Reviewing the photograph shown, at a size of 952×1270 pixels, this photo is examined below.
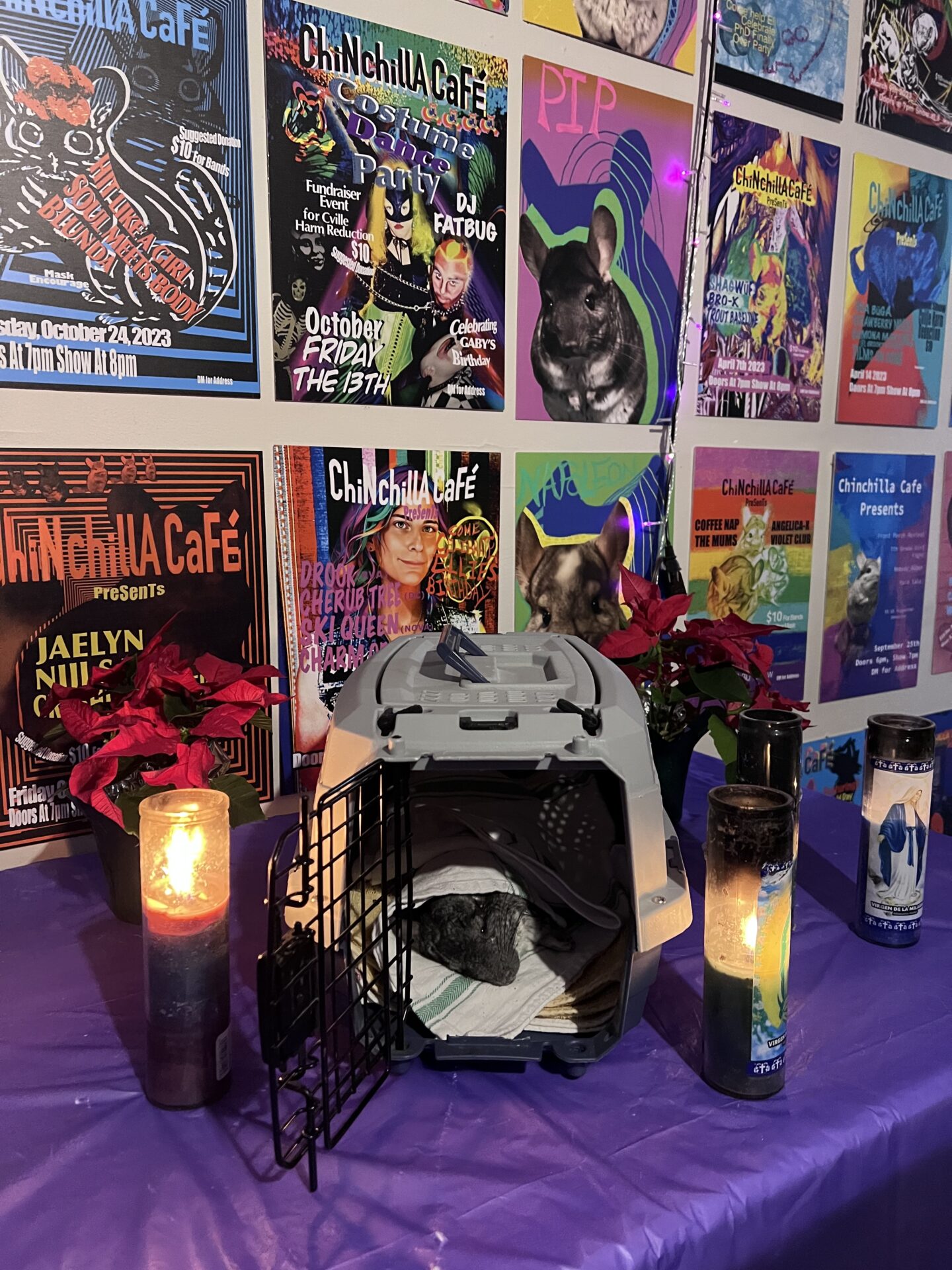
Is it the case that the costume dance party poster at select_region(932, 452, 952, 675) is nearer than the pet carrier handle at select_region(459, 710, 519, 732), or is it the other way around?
the pet carrier handle at select_region(459, 710, 519, 732)

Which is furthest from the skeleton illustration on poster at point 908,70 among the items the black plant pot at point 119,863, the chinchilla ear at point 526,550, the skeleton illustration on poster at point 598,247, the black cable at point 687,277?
the black plant pot at point 119,863

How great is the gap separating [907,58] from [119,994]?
214 cm

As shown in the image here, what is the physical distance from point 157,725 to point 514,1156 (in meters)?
0.50

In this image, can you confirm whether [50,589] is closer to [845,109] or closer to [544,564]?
[544,564]

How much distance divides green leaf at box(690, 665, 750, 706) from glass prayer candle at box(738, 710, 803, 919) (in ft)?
0.49

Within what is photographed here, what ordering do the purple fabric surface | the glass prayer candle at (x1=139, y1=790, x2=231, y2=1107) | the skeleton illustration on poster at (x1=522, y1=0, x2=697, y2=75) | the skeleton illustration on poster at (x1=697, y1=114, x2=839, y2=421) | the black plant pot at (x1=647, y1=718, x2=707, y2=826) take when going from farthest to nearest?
the skeleton illustration on poster at (x1=697, y1=114, x2=839, y2=421), the skeleton illustration on poster at (x1=522, y1=0, x2=697, y2=75), the black plant pot at (x1=647, y1=718, x2=707, y2=826), the glass prayer candle at (x1=139, y1=790, x2=231, y2=1107), the purple fabric surface

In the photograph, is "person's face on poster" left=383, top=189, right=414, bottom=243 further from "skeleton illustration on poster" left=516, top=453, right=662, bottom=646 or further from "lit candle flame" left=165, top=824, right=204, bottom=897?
"lit candle flame" left=165, top=824, right=204, bottom=897

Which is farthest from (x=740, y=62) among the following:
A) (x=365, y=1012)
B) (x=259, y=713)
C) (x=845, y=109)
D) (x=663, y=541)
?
(x=365, y=1012)

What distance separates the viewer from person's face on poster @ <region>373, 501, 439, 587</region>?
4.37 ft

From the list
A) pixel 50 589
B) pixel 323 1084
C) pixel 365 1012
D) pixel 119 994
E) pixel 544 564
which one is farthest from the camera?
pixel 544 564

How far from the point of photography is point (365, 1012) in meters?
0.69

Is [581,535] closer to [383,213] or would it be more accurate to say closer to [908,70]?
[383,213]

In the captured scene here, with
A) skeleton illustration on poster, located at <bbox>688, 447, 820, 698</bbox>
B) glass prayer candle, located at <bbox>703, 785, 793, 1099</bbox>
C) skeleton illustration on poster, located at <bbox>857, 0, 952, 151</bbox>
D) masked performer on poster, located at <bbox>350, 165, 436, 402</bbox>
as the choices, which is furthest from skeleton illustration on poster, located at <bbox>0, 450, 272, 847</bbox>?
skeleton illustration on poster, located at <bbox>857, 0, 952, 151</bbox>

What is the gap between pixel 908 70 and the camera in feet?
6.07
